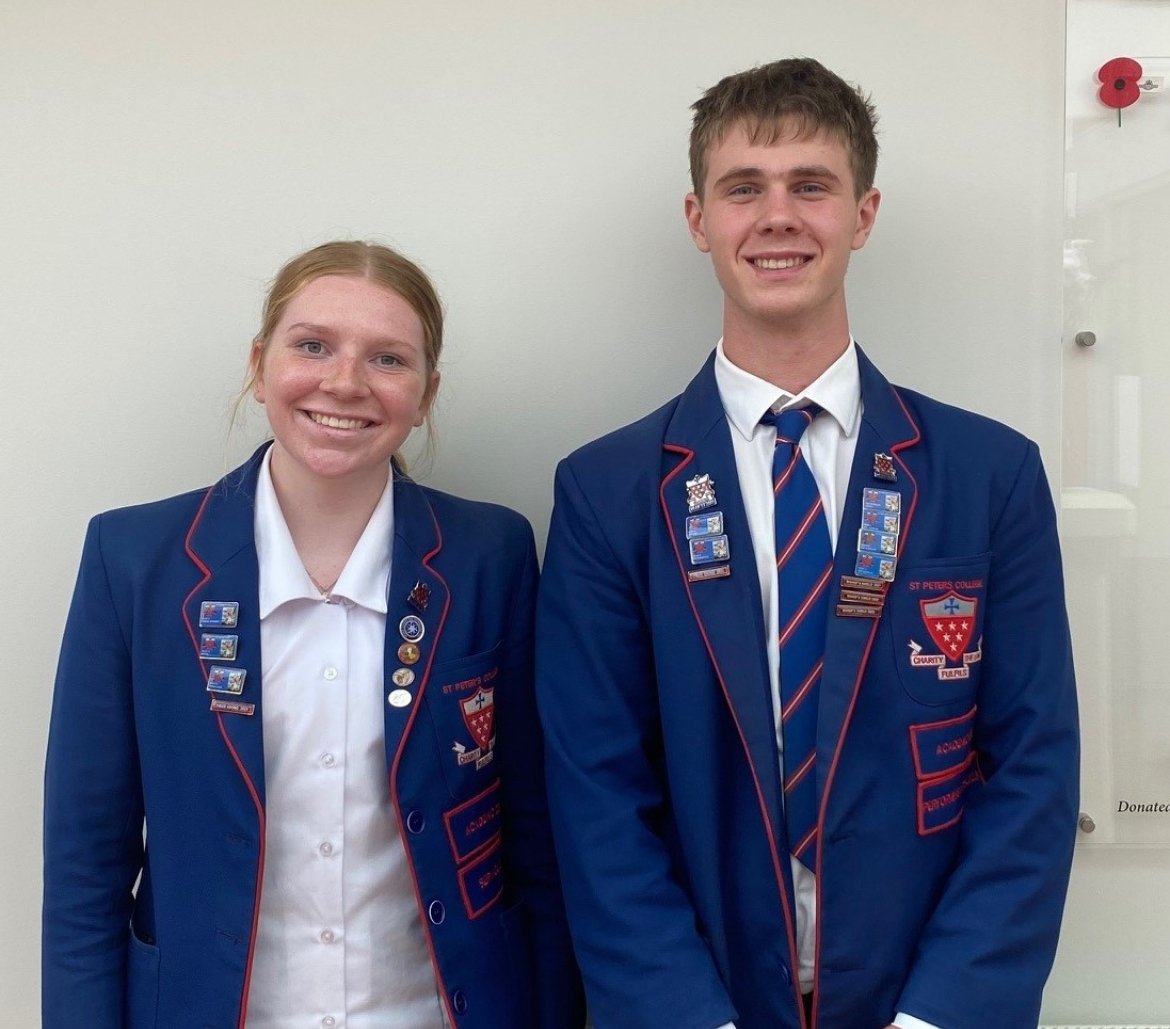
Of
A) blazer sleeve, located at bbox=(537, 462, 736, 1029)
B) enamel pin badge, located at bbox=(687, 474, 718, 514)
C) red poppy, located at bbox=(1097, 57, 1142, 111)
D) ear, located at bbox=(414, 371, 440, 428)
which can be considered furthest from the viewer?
red poppy, located at bbox=(1097, 57, 1142, 111)

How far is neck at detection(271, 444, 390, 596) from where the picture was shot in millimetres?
1562

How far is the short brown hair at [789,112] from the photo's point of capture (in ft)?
5.08

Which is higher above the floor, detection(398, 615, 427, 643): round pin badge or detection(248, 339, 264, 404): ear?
detection(248, 339, 264, 404): ear

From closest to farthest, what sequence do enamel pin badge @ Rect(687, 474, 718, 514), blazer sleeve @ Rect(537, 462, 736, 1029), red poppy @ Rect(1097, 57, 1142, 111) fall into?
Answer: blazer sleeve @ Rect(537, 462, 736, 1029) < enamel pin badge @ Rect(687, 474, 718, 514) < red poppy @ Rect(1097, 57, 1142, 111)

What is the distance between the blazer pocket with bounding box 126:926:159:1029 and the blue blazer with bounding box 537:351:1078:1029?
1.94ft

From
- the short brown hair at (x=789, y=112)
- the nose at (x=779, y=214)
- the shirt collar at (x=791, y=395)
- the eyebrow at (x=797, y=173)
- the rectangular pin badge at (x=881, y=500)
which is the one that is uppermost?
the short brown hair at (x=789, y=112)

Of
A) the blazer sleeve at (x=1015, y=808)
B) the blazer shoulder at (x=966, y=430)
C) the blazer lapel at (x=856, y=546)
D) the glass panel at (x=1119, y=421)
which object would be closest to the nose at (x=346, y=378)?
the blazer lapel at (x=856, y=546)

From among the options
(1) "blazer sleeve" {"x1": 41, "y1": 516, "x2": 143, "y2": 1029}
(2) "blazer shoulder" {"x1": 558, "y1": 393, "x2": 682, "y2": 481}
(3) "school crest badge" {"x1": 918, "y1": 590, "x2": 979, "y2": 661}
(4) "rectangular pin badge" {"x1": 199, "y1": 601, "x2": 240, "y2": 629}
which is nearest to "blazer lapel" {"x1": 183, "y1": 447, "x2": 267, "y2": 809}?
(4) "rectangular pin badge" {"x1": 199, "y1": 601, "x2": 240, "y2": 629}

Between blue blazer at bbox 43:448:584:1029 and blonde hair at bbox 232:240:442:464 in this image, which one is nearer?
blue blazer at bbox 43:448:584:1029

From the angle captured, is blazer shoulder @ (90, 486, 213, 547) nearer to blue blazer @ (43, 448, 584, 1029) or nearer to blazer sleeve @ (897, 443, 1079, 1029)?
blue blazer @ (43, 448, 584, 1029)

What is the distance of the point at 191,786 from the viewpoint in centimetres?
146

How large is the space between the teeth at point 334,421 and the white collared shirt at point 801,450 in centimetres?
55

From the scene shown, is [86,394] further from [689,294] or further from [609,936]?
[609,936]

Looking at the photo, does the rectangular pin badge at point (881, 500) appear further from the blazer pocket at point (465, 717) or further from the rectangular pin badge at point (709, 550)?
the blazer pocket at point (465, 717)
